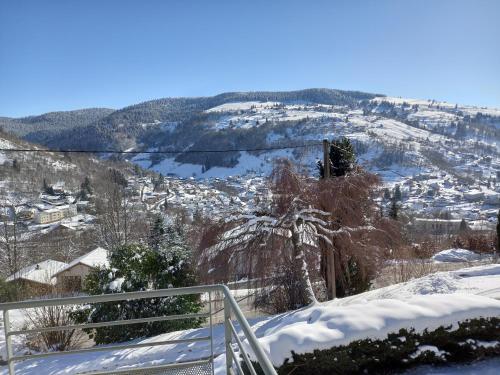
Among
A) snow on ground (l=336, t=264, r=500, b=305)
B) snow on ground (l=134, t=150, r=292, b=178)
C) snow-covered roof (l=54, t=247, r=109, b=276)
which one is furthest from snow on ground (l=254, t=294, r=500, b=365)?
snow on ground (l=134, t=150, r=292, b=178)

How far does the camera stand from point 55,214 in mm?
73625

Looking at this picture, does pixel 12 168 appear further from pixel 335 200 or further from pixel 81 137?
pixel 335 200

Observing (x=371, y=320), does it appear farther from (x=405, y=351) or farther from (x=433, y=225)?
(x=433, y=225)

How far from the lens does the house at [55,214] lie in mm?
70500

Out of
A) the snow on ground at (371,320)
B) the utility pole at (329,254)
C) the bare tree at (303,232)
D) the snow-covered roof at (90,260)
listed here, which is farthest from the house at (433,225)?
the snow on ground at (371,320)

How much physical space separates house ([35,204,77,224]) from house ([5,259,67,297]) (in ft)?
161

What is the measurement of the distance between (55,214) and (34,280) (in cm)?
5618

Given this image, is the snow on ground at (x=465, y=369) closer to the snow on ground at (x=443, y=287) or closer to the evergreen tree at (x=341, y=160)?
the snow on ground at (x=443, y=287)

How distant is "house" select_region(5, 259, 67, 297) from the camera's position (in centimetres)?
1974

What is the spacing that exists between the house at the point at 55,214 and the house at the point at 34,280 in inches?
1928

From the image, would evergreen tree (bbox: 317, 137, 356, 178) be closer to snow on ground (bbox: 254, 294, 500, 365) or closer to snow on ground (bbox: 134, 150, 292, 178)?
snow on ground (bbox: 254, 294, 500, 365)

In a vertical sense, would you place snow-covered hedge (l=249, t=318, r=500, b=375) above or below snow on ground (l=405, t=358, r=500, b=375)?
above

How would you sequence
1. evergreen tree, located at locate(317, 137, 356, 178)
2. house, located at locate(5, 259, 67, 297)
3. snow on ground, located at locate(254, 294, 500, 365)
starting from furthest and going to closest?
house, located at locate(5, 259, 67, 297) → evergreen tree, located at locate(317, 137, 356, 178) → snow on ground, located at locate(254, 294, 500, 365)

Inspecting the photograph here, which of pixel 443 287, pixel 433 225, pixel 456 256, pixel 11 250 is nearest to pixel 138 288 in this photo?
pixel 443 287
